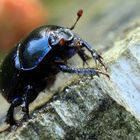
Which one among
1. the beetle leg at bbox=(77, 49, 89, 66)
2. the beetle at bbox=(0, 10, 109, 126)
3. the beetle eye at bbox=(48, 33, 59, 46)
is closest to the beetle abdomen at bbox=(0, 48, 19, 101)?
the beetle at bbox=(0, 10, 109, 126)

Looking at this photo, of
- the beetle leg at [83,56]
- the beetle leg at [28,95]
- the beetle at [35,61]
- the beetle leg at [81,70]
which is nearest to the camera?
the beetle leg at [81,70]

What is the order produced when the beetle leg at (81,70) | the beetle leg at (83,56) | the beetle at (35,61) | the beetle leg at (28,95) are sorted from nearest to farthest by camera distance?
1. the beetle leg at (81,70)
2. the beetle leg at (28,95)
3. the beetle at (35,61)
4. the beetle leg at (83,56)

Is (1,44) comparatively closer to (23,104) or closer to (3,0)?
(3,0)

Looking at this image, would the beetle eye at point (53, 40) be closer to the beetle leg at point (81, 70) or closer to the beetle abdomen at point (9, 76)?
the beetle leg at point (81, 70)

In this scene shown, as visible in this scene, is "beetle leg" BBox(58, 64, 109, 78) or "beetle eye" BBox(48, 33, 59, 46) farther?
"beetle eye" BBox(48, 33, 59, 46)

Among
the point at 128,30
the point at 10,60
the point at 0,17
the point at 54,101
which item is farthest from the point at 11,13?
the point at 54,101

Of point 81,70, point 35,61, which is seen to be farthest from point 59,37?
point 81,70

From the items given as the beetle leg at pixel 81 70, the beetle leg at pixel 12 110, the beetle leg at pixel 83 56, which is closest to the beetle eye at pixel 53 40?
the beetle leg at pixel 81 70

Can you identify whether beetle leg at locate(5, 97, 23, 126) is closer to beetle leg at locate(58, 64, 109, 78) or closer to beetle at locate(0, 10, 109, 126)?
beetle at locate(0, 10, 109, 126)
